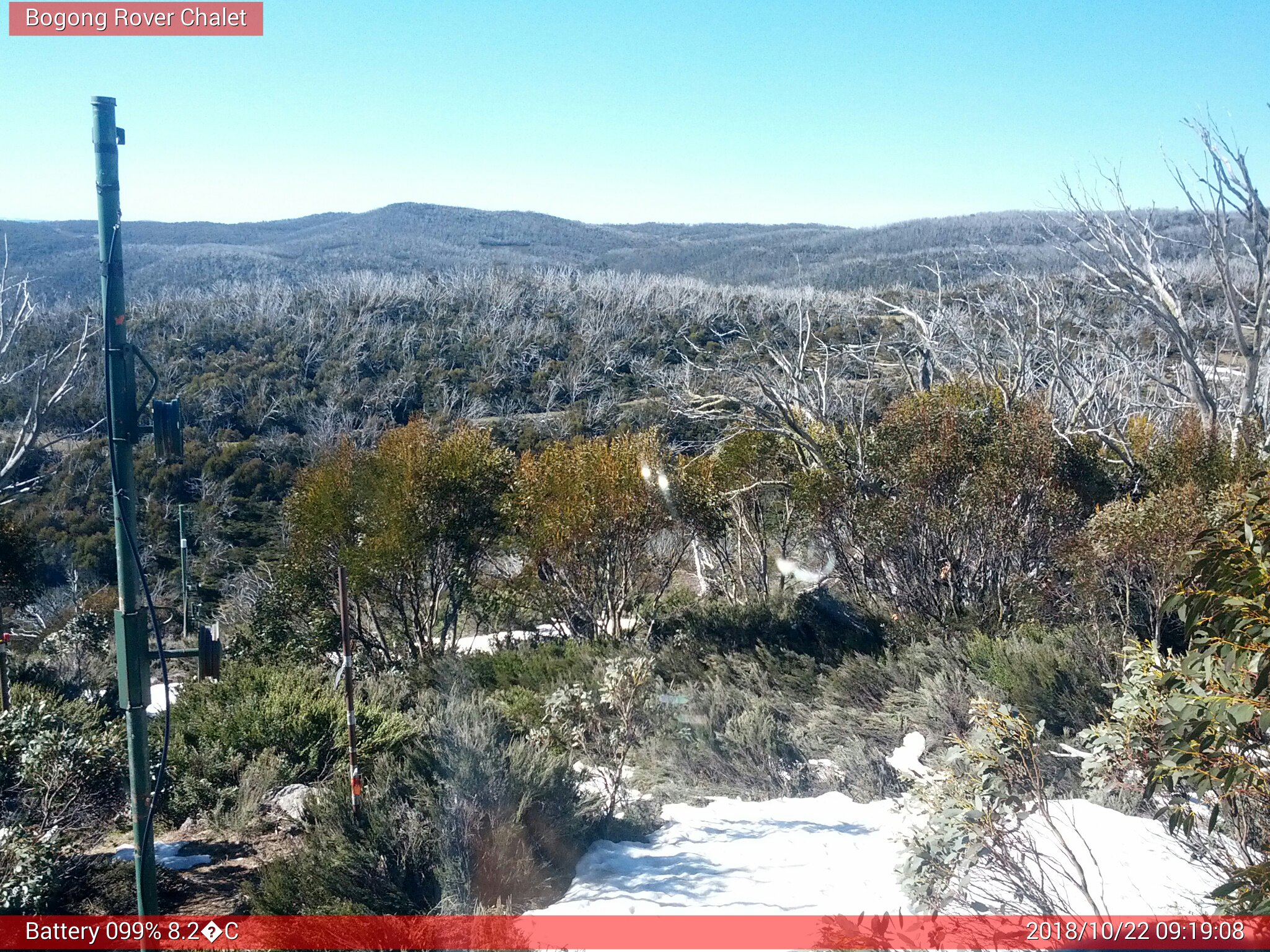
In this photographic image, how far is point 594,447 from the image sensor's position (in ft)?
39.7

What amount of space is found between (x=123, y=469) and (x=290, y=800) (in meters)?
2.94

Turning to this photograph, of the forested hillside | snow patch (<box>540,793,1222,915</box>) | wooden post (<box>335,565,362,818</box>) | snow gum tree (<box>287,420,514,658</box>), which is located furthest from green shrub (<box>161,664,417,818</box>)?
Answer: snow gum tree (<box>287,420,514,658</box>)

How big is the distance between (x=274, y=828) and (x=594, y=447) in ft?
23.7

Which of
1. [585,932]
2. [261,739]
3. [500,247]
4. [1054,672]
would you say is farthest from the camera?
[500,247]

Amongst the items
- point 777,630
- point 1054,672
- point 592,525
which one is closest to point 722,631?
point 777,630

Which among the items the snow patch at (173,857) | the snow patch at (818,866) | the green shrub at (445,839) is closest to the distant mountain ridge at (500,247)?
the snow patch at (818,866)

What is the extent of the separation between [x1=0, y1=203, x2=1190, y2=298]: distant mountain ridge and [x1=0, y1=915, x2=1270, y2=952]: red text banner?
39394 mm

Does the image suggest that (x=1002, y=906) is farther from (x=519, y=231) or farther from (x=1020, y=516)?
(x=519, y=231)

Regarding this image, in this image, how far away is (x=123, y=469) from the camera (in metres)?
3.46

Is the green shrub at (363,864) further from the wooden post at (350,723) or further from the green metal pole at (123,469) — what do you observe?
the green metal pole at (123,469)

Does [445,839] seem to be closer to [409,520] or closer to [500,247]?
[409,520]

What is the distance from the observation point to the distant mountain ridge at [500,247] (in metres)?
49.3

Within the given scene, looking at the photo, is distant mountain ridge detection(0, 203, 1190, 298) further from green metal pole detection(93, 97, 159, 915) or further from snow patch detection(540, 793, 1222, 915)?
green metal pole detection(93, 97, 159, 915)

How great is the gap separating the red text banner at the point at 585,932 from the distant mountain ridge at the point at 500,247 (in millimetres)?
39394
